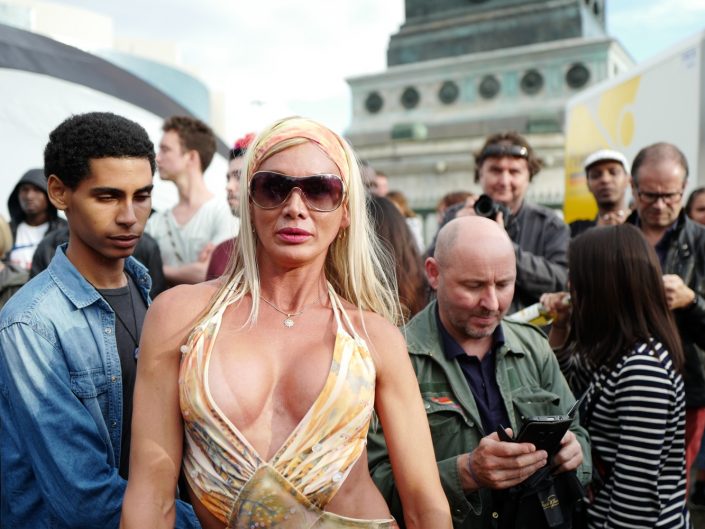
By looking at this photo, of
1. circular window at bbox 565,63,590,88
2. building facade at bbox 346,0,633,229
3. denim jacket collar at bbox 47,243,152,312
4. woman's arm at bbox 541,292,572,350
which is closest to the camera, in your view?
denim jacket collar at bbox 47,243,152,312

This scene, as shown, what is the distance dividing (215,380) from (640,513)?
1.80 meters

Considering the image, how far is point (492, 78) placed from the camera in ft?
66.1

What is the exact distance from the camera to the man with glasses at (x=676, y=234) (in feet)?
11.7

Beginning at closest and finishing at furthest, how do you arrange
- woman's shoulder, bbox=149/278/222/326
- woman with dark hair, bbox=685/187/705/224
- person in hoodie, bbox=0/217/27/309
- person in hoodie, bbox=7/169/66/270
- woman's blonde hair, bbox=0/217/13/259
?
1. woman's shoulder, bbox=149/278/222/326
2. person in hoodie, bbox=0/217/27/309
3. woman's blonde hair, bbox=0/217/13/259
4. person in hoodie, bbox=7/169/66/270
5. woman with dark hair, bbox=685/187/705/224

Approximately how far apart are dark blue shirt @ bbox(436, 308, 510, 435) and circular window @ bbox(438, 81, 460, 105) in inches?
754

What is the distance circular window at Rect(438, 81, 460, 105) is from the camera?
20.8 m

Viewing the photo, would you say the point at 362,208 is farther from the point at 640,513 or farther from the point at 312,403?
the point at 640,513

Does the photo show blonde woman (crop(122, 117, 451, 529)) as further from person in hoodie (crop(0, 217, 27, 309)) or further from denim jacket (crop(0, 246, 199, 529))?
person in hoodie (crop(0, 217, 27, 309))

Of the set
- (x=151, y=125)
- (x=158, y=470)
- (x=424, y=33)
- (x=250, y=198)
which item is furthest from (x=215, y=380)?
(x=424, y=33)

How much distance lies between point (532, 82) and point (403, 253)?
56.5 feet

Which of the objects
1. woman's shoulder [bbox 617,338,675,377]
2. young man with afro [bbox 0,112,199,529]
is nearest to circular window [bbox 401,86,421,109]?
woman's shoulder [bbox 617,338,675,377]

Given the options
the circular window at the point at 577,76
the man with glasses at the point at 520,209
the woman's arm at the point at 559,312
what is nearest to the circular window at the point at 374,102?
the circular window at the point at 577,76

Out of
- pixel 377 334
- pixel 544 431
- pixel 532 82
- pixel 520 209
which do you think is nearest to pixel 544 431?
pixel 544 431

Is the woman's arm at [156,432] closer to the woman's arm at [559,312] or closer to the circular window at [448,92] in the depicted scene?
the woman's arm at [559,312]
